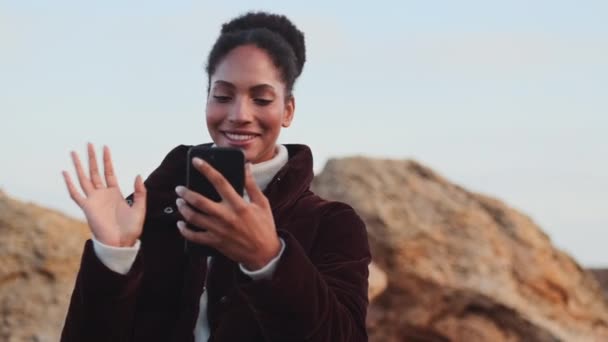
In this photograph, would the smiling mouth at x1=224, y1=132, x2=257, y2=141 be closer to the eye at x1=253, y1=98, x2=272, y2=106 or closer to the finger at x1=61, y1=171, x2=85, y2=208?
the eye at x1=253, y1=98, x2=272, y2=106

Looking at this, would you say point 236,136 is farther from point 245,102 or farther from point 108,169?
point 108,169

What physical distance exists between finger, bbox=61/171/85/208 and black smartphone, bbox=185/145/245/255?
31cm

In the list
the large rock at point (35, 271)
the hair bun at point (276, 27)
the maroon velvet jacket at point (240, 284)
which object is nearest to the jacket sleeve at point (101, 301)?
the maroon velvet jacket at point (240, 284)

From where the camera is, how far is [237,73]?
113 inches

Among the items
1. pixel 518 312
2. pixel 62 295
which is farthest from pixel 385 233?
pixel 62 295

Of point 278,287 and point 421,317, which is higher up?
point 278,287

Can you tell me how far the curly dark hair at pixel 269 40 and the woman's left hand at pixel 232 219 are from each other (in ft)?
1.92

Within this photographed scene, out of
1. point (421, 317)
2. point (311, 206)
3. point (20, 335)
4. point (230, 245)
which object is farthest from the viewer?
point (421, 317)

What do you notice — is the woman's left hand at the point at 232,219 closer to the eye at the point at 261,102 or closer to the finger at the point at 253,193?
the finger at the point at 253,193

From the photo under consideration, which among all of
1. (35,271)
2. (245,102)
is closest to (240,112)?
(245,102)

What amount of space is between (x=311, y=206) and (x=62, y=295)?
3597 millimetres

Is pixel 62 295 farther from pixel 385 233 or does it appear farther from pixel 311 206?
pixel 311 206

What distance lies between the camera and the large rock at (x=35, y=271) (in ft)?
20.4

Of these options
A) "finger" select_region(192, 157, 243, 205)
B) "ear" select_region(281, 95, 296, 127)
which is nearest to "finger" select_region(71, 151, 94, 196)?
"finger" select_region(192, 157, 243, 205)
